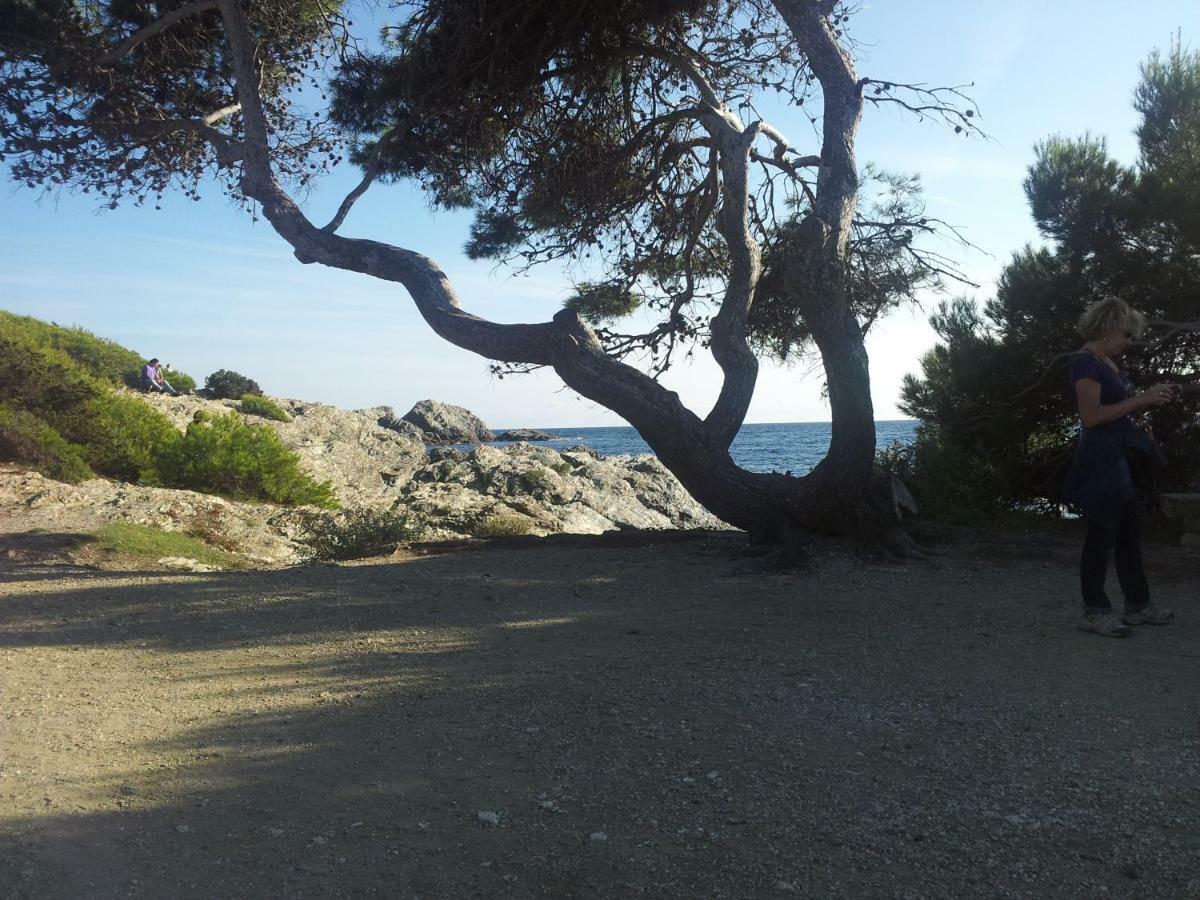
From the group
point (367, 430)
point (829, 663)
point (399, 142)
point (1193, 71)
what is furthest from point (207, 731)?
point (367, 430)

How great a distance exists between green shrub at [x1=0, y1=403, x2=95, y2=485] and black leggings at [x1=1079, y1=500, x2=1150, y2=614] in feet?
38.5

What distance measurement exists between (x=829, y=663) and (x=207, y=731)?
2951 mm

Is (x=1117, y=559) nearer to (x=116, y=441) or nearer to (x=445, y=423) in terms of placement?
(x=116, y=441)

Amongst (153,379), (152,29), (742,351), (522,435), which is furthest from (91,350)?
(522,435)

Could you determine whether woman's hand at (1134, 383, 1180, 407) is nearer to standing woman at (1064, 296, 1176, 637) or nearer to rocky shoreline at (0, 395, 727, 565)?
standing woman at (1064, 296, 1176, 637)

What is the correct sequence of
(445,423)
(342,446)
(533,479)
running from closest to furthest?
(533,479), (342,446), (445,423)

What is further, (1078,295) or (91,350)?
(91,350)

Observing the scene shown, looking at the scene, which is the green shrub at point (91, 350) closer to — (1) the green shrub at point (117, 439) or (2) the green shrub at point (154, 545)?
(1) the green shrub at point (117, 439)

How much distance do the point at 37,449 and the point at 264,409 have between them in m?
7.75

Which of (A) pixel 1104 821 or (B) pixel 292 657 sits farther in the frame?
(B) pixel 292 657

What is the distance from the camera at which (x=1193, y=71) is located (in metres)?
9.66

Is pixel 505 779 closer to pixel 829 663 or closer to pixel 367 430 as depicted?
pixel 829 663

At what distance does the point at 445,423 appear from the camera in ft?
170

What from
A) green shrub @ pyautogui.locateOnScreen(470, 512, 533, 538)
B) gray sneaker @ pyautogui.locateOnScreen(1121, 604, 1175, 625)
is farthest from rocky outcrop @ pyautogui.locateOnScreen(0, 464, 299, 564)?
gray sneaker @ pyautogui.locateOnScreen(1121, 604, 1175, 625)
